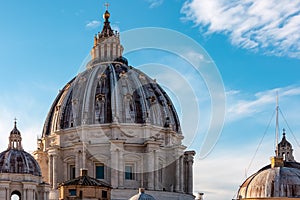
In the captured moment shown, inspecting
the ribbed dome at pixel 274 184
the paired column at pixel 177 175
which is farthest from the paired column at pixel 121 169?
the ribbed dome at pixel 274 184

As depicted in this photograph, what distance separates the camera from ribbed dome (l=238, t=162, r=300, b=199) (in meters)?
56.0

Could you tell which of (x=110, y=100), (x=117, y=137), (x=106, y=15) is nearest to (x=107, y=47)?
(x=106, y=15)

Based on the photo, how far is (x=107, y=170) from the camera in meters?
101

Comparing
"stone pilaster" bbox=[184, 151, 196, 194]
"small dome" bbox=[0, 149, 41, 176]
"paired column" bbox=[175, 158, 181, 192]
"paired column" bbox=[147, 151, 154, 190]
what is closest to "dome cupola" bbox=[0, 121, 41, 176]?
"small dome" bbox=[0, 149, 41, 176]

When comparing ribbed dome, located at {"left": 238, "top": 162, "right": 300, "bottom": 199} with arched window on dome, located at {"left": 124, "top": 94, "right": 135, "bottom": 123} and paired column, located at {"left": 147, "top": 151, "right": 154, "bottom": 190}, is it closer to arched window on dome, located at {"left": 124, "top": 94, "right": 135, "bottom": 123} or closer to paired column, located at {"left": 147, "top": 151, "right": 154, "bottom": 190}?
paired column, located at {"left": 147, "top": 151, "right": 154, "bottom": 190}

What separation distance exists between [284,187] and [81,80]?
59.0 meters

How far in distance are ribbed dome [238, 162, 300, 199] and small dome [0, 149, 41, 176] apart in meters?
37.2

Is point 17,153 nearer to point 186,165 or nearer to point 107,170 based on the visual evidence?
point 107,170

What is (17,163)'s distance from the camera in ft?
288

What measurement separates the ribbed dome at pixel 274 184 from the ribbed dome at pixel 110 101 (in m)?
47.1

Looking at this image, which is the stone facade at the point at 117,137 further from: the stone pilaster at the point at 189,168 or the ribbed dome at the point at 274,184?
the ribbed dome at the point at 274,184

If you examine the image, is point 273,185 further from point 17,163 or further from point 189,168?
point 189,168

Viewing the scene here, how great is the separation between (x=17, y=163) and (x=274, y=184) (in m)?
41.0

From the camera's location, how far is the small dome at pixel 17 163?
8725 cm
